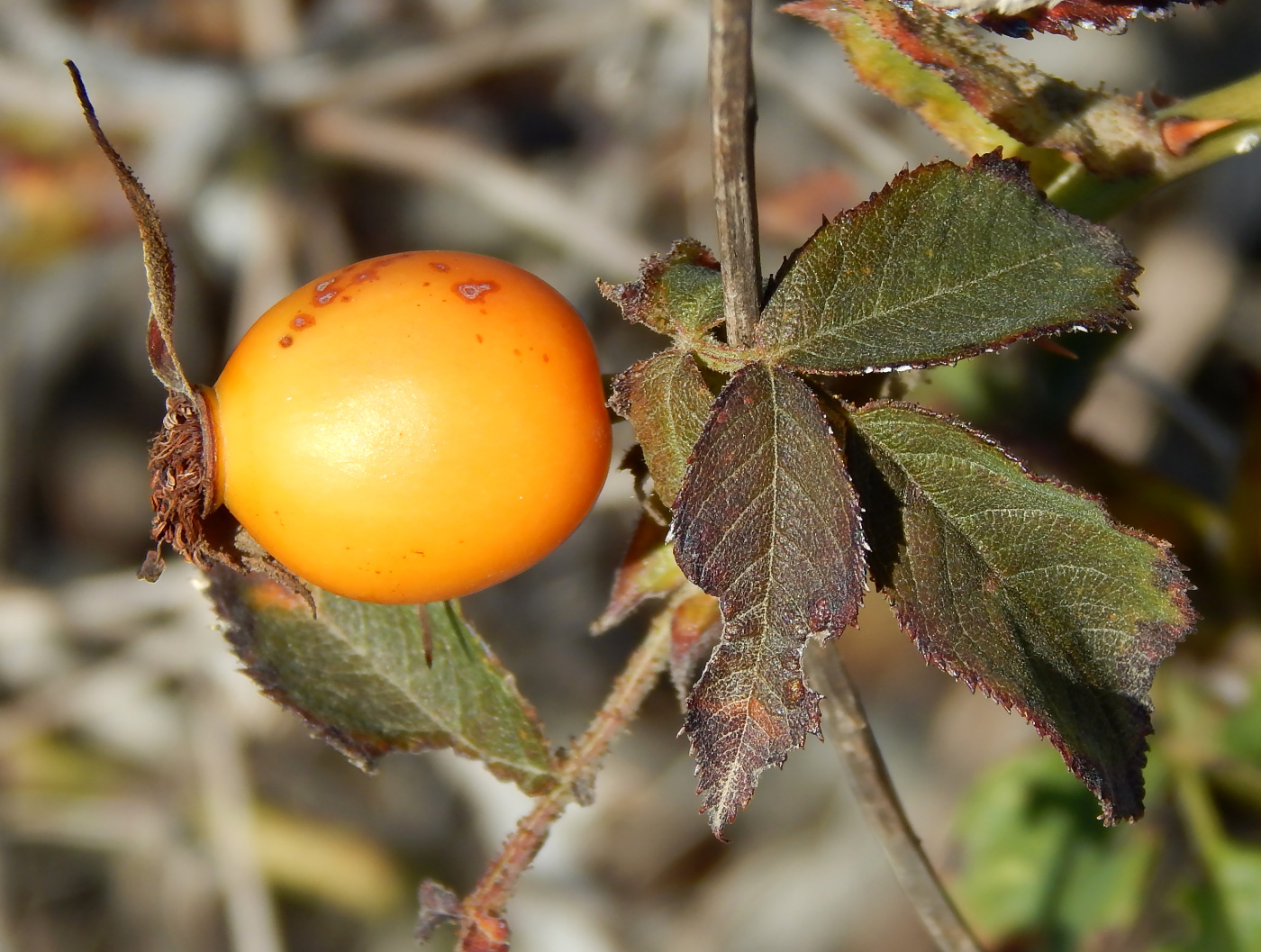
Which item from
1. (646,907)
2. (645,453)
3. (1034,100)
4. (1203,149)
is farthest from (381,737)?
(646,907)

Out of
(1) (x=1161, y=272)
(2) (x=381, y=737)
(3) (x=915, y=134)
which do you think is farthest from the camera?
(3) (x=915, y=134)

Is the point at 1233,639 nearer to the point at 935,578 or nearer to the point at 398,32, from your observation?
the point at 935,578

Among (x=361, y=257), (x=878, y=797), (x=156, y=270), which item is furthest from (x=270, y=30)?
(x=878, y=797)

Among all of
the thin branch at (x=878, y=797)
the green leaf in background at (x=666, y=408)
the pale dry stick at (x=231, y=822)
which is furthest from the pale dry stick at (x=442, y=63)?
the thin branch at (x=878, y=797)

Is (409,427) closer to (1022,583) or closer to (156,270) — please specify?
(156,270)

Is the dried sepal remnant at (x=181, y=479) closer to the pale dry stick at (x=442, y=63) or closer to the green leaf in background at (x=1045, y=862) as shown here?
the green leaf in background at (x=1045, y=862)

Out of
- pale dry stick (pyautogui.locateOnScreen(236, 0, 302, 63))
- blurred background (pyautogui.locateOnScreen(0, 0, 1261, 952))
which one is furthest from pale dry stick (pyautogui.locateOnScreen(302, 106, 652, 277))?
pale dry stick (pyautogui.locateOnScreen(236, 0, 302, 63))

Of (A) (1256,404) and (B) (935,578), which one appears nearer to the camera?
(B) (935,578)
